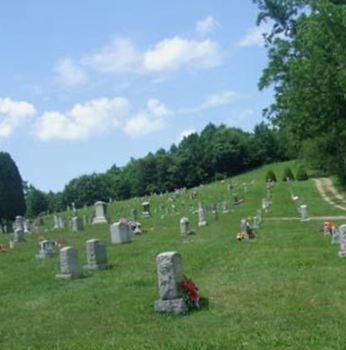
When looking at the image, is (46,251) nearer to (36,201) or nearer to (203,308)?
(203,308)

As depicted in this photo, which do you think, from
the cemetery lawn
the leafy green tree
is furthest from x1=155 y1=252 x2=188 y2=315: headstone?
the leafy green tree

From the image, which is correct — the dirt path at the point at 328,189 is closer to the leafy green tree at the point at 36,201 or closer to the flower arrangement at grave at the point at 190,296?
the flower arrangement at grave at the point at 190,296

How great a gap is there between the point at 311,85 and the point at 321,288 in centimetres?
3083

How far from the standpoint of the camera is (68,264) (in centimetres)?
1833

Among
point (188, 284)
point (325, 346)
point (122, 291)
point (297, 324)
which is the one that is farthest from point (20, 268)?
point (325, 346)

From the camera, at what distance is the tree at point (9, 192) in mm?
78312

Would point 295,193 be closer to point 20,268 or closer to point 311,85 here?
point 311,85

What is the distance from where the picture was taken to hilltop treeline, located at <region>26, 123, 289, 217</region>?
132 m

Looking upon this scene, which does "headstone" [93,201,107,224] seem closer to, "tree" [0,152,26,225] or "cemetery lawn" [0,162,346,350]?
"cemetery lawn" [0,162,346,350]

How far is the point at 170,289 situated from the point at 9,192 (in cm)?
6905

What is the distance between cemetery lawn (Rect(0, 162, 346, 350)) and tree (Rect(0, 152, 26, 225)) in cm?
5557

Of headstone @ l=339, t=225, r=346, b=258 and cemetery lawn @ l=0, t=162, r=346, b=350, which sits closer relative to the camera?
cemetery lawn @ l=0, t=162, r=346, b=350

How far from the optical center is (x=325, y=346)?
8.89 metres

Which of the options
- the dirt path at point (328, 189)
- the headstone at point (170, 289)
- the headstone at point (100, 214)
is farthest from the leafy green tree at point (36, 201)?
the headstone at point (170, 289)
